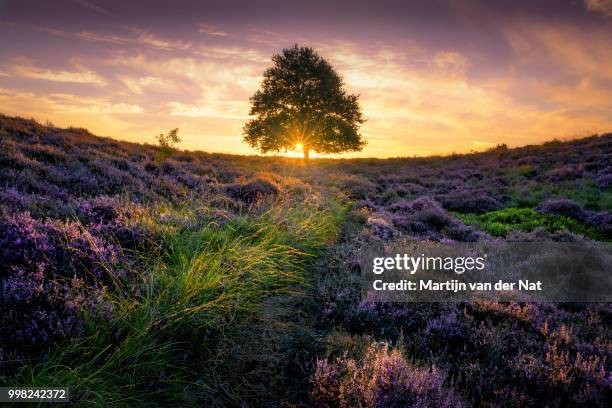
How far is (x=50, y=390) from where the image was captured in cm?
224

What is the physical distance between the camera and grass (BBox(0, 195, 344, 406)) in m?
2.49

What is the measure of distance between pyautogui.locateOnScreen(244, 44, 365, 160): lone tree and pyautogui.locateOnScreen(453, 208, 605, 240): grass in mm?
23501

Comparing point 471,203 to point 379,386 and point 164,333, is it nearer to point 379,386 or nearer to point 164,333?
point 379,386

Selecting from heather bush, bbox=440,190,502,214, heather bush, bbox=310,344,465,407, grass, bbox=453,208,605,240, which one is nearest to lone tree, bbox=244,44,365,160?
heather bush, bbox=440,190,502,214

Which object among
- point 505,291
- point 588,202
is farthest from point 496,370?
point 588,202

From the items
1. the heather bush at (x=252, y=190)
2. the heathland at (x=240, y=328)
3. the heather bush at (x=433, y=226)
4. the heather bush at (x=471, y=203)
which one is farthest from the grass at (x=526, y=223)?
the heather bush at (x=252, y=190)

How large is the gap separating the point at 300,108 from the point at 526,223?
26.1 meters

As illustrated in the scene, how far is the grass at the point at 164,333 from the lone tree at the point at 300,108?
28.9 meters

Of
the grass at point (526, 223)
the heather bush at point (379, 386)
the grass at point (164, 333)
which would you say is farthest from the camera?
the grass at point (526, 223)

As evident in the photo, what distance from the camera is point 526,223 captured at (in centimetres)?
973

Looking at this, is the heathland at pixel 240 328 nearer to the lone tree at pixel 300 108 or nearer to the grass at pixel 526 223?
the grass at pixel 526 223

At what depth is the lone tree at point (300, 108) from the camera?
108 ft

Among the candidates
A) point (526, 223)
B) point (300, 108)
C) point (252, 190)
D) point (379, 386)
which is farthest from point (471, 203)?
point (300, 108)

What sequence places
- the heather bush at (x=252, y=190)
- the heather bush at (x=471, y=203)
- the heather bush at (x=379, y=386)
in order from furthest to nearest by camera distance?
1. the heather bush at (x=471, y=203)
2. the heather bush at (x=252, y=190)
3. the heather bush at (x=379, y=386)
